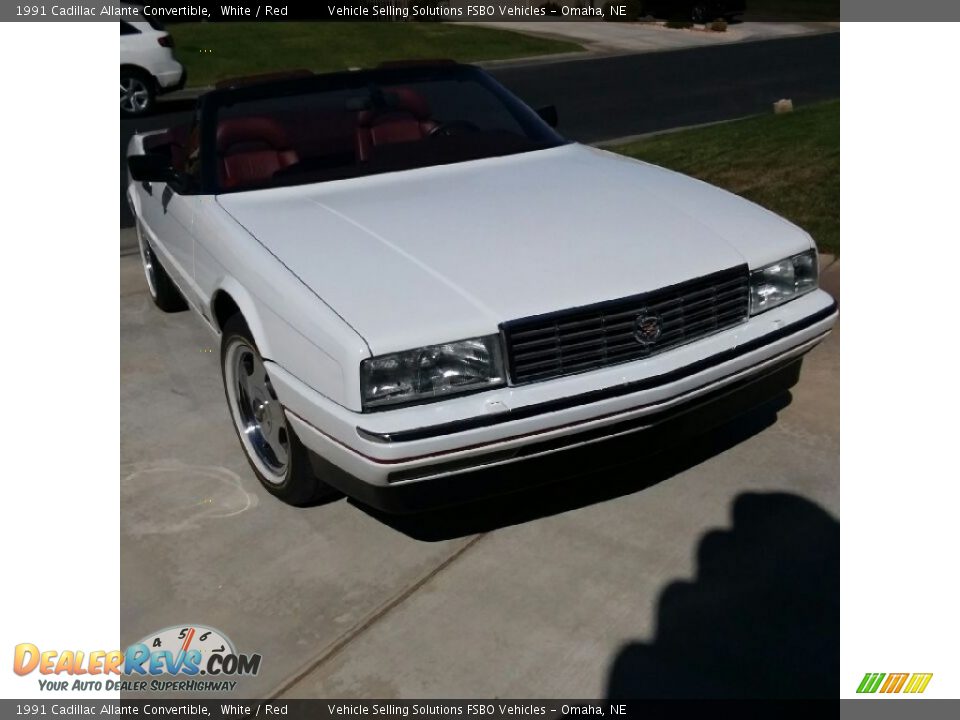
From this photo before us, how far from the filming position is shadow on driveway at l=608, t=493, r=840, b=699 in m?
2.84

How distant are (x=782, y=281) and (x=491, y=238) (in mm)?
1080

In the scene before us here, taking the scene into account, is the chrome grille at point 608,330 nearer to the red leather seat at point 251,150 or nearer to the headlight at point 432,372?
the headlight at point 432,372

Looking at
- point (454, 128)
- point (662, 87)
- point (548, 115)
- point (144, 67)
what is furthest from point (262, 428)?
point (662, 87)

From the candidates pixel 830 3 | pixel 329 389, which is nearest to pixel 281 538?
pixel 329 389

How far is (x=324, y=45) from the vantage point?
2250 cm

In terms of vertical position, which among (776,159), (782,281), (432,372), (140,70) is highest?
(140,70)

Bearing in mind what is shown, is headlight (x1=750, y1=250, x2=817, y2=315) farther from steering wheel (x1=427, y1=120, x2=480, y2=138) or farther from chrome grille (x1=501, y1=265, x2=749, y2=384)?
steering wheel (x1=427, y1=120, x2=480, y2=138)

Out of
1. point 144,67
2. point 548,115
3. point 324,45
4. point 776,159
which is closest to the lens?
point 548,115

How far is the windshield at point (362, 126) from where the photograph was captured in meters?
4.44

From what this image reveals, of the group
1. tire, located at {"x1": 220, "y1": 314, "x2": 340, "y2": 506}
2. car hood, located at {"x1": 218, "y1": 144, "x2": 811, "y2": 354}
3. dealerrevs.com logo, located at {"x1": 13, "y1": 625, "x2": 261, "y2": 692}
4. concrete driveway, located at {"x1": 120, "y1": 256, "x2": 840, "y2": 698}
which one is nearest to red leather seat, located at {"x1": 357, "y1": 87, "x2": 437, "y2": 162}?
car hood, located at {"x1": 218, "y1": 144, "x2": 811, "y2": 354}

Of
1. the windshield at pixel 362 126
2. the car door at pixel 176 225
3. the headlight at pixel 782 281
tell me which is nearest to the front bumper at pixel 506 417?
the headlight at pixel 782 281

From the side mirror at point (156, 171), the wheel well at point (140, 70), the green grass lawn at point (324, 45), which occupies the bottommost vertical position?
Result: the side mirror at point (156, 171)
